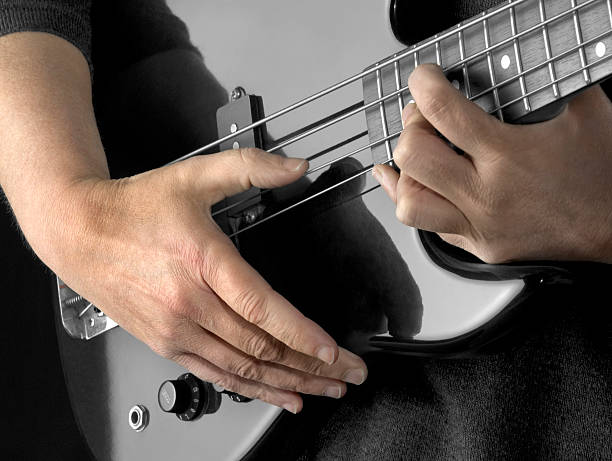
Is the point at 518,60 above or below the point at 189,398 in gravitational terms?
above

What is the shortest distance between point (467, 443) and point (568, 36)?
0.40 meters

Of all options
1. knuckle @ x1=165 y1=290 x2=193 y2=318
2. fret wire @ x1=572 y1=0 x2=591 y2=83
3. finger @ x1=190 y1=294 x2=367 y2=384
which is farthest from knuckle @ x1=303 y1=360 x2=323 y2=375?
fret wire @ x1=572 y1=0 x2=591 y2=83

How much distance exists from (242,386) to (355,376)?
13 cm

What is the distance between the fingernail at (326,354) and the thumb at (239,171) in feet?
0.54

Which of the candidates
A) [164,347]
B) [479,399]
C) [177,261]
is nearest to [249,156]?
[177,261]

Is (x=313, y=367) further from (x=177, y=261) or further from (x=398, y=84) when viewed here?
(x=398, y=84)

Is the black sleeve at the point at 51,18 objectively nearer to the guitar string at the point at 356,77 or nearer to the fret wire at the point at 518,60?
the guitar string at the point at 356,77

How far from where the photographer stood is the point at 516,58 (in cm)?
50

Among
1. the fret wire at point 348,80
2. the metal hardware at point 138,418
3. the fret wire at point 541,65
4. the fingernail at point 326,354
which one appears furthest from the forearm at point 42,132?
the fret wire at point 541,65

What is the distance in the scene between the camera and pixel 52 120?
77 cm

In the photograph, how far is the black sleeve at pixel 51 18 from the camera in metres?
0.83

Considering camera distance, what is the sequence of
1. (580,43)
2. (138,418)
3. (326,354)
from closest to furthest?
(580,43)
(326,354)
(138,418)

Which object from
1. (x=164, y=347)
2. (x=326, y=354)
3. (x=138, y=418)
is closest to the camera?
(x=326, y=354)

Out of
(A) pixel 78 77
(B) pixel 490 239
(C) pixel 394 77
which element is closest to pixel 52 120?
(A) pixel 78 77
